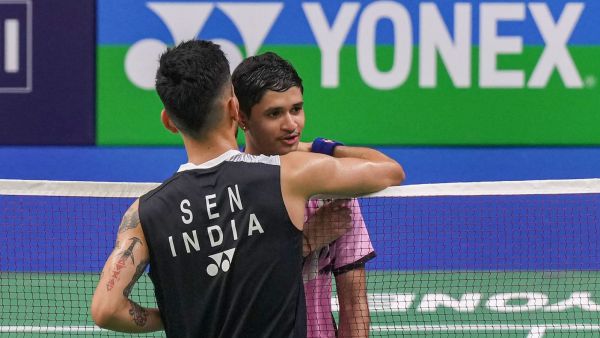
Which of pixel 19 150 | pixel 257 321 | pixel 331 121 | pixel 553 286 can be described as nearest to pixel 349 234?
pixel 257 321

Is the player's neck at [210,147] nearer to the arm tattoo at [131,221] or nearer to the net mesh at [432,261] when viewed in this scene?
the arm tattoo at [131,221]

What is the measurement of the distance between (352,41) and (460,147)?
126 centimetres

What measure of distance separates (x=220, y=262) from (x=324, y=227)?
67 centimetres

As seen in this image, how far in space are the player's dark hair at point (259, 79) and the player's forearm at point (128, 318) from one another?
979 millimetres

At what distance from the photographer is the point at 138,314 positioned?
2814 mm

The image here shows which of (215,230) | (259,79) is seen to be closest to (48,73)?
(259,79)

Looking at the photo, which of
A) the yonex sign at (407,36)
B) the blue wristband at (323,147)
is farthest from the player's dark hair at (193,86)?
the yonex sign at (407,36)

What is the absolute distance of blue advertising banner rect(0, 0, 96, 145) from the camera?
28.3ft

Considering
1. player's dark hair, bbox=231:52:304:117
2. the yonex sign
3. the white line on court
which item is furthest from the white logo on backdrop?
player's dark hair, bbox=231:52:304:117

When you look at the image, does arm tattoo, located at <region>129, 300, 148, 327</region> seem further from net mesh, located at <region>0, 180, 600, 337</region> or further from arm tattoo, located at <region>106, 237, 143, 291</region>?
net mesh, located at <region>0, 180, 600, 337</region>

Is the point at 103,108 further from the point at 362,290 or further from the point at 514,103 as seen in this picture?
the point at 362,290

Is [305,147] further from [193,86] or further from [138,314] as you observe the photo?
[138,314]

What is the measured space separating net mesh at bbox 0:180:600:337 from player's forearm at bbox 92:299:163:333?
11.8ft

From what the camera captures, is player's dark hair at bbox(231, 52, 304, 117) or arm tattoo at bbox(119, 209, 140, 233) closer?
arm tattoo at bbox(119, 209, 140, 233)
